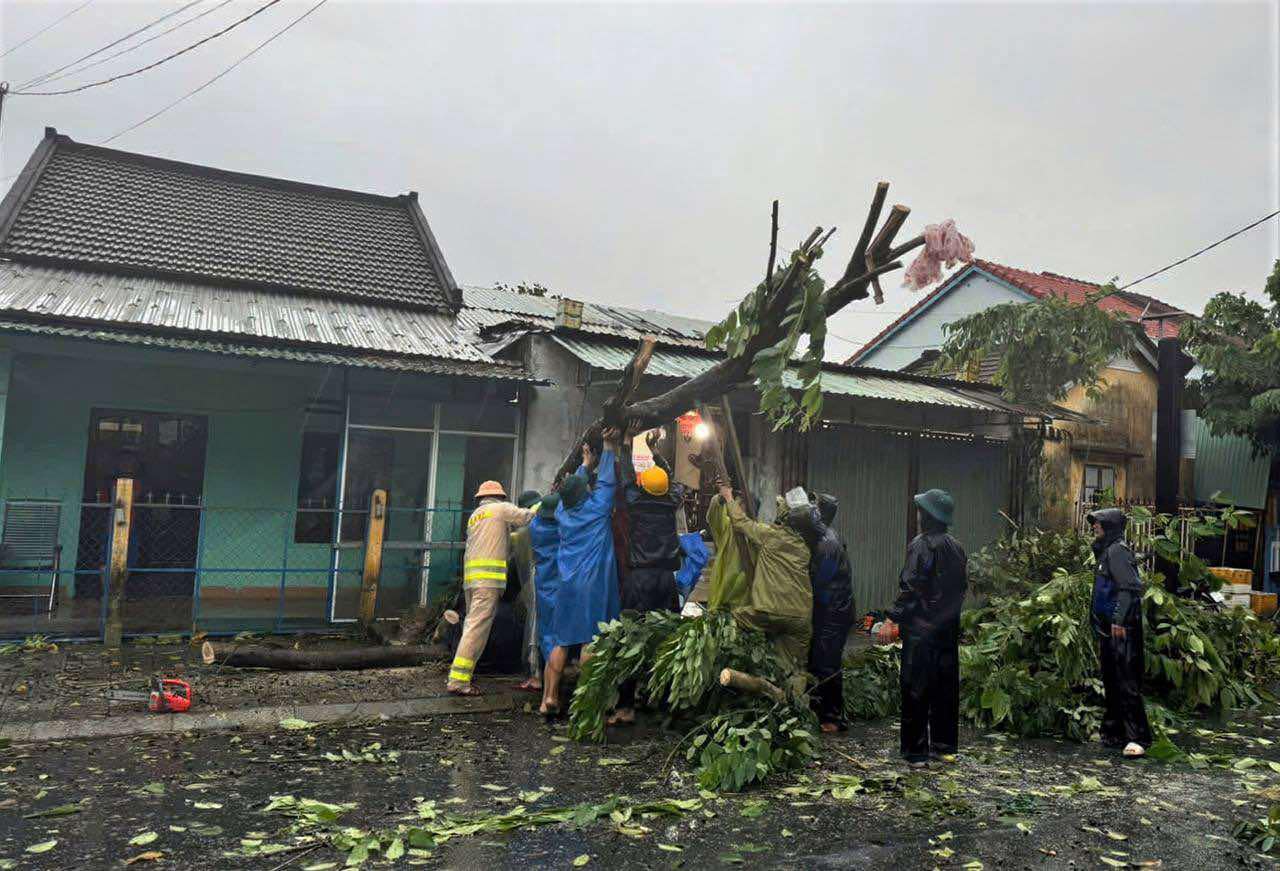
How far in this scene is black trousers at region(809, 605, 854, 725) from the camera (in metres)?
6.98

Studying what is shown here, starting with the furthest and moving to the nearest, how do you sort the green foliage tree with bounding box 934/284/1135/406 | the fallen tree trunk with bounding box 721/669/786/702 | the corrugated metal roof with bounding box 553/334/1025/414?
the green foliage tree with bounding box 934/284/1135/406 < the corrugated metal roof with bounding box 553/334/1025/414 < the fallen tree trunk with bounding box 721/669/786/702

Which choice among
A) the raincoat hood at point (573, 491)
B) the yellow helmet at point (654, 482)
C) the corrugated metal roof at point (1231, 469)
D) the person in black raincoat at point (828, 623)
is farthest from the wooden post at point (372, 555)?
the corrugated metal roof at point (1231, 469)

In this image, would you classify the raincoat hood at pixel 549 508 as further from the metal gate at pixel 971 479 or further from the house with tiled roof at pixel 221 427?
the metal gate at pixel 971 479

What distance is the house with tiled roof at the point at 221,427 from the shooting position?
9852 millimetres

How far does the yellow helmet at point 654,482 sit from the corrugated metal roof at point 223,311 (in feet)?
13.1

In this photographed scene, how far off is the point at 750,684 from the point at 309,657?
418cm

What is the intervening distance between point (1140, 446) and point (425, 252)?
14.7 m

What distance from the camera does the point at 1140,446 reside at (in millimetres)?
18016

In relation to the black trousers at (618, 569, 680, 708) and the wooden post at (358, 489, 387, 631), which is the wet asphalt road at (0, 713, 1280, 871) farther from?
the wooden post at (358, 489, 387, 631)

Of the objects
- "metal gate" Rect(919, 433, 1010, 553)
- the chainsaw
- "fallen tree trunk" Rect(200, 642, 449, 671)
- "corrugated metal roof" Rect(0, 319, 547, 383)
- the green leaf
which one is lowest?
the green leaf

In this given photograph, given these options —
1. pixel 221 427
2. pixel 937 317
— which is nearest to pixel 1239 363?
pixel 937 317

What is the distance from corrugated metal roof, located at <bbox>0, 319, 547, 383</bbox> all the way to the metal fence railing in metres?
1.60

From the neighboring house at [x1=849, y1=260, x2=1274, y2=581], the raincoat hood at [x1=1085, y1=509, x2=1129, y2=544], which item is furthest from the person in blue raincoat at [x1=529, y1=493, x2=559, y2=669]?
the neighboring house at [x1=849, y1=260, x2=1274, y2=581]

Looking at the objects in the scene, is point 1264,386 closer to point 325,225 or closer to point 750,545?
point 750,545
